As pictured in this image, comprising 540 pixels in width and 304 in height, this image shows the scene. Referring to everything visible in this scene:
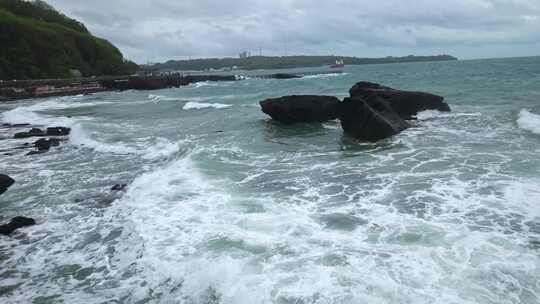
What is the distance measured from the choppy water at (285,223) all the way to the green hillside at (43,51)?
63.9 meters

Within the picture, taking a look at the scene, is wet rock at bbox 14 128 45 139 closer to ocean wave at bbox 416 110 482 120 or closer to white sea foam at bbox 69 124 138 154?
white sea foam at bbox 69 124 138 154

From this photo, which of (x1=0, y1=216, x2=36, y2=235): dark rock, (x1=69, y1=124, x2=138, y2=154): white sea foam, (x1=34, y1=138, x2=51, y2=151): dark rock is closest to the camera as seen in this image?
(x1=0, y1=216, x2=36, y2=235): dark rock

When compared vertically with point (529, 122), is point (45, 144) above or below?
below

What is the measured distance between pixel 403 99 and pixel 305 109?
5526mm

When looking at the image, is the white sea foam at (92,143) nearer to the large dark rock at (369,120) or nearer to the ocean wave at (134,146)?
the ocean wave at (134,146)

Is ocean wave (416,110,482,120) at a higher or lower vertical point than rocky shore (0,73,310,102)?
lower

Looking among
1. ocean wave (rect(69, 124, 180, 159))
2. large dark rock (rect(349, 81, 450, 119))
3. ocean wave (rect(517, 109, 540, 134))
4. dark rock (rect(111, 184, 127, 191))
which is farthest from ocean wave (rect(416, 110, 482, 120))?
dark rock (rect(111, 184, 127, 191))

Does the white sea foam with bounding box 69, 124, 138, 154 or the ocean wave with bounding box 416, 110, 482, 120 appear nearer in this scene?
the white sea foam with bounding box 69, 124, 138, 154

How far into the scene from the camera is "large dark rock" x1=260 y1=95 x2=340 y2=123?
24.2 m

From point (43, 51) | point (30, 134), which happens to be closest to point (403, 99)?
point (30, 134)

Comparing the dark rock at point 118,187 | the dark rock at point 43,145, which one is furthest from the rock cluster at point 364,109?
the dark rock at point 43,145

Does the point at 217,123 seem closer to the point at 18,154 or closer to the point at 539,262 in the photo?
the point at 18,154

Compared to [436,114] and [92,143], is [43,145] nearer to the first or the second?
[92,143]

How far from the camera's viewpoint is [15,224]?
10031mm
